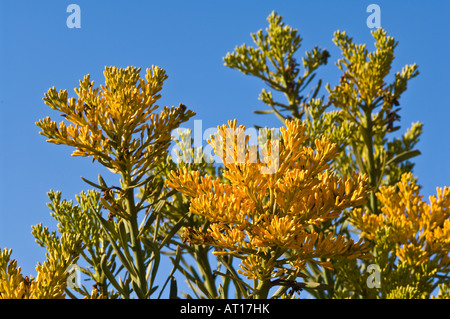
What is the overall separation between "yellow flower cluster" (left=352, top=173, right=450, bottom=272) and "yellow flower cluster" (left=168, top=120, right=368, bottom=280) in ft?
5.43

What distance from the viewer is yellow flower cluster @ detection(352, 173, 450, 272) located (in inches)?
170

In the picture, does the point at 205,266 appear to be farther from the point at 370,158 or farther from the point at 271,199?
the point at 370,158

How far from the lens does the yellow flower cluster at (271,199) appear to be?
273cm

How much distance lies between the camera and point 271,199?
287 centimetres

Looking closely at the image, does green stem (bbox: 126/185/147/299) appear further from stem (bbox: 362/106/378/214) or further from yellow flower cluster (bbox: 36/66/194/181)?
stem (bbox: 362/106/378/214)

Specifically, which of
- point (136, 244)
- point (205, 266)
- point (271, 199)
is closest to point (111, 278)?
point (136, 244)

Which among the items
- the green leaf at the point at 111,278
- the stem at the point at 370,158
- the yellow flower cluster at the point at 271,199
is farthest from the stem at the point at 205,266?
the stem at the point at 370,158

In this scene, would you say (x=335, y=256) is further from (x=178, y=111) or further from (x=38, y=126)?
(x=38, y=126)

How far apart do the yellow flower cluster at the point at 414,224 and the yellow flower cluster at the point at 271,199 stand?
1654 millimetres

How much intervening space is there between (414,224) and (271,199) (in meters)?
2.11

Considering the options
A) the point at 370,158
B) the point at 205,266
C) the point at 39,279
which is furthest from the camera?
the point at 370,158
